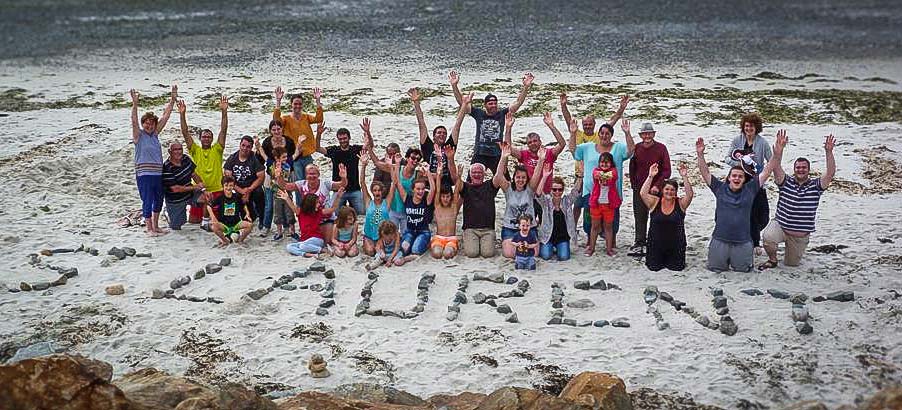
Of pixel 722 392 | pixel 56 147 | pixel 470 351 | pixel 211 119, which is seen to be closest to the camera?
pixel 722 392

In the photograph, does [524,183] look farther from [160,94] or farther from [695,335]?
[160,94]

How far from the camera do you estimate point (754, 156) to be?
1143 centimetres

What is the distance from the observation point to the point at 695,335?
31.1 ft

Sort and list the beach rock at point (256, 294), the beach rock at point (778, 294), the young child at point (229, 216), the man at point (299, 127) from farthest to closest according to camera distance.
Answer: the man at point (299, 127), the young child at point (229, 216), the beach rock at point (256, 294), the beach rock at point (778, 294)

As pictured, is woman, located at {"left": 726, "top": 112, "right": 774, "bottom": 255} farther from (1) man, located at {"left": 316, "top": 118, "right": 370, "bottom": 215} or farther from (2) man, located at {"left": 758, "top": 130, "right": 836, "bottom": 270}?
(1) man, located at {"left": 316, "top": 118, "right": 370, "bottom": 215}

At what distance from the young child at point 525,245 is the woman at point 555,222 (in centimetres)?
17

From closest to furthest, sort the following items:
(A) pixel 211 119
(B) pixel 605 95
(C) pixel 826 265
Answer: (C) pixel 826 265 → (A) pixel 211 119 → (B) pixel 605 95

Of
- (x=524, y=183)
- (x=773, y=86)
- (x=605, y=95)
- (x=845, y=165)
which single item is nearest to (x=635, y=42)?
(x=773, y=86)

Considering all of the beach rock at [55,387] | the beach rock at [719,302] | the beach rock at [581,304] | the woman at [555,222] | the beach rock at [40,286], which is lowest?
the beach rock at [581,304]

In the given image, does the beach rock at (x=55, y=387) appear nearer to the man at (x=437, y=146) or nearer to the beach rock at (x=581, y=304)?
the beach rock at (x=581, y=304)

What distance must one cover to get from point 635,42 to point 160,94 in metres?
16.4

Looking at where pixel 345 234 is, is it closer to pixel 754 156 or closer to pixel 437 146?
pixel 437 146

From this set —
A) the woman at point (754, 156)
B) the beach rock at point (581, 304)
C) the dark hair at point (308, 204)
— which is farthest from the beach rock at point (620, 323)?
the dark hair at point (308, 204)

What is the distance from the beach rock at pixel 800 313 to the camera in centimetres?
962
